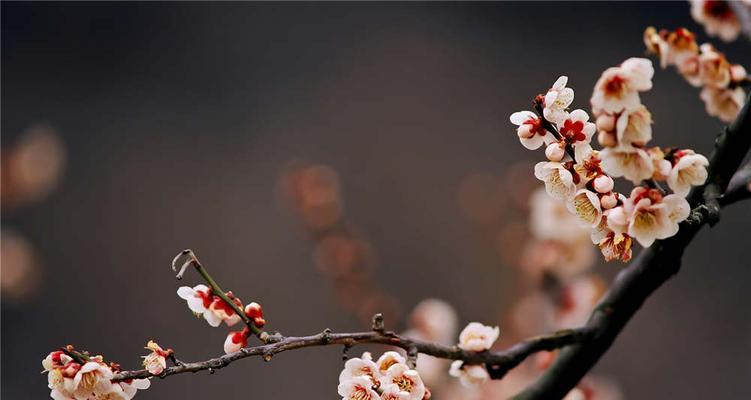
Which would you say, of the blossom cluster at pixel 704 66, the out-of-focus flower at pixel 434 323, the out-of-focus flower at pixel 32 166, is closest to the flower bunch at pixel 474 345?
the blossom cluster at pixel 704 66

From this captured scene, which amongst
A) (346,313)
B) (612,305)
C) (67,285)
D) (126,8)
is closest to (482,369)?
(612,305)

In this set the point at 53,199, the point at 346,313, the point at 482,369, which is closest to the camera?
the point at 482,369

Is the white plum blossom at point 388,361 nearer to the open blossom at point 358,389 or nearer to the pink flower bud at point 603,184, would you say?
the open blossom at point 358,389

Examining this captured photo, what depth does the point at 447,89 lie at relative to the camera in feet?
7.88

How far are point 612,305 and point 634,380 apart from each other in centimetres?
179

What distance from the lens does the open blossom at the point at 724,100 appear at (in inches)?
27.6

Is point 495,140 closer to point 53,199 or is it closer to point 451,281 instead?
point 451,281

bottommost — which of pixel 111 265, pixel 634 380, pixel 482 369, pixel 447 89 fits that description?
pixel 482 369

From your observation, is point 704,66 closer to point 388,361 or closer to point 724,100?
point 724,100

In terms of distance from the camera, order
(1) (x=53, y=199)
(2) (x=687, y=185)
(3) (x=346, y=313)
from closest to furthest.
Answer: (2) (x=687, y=185) < (3) (x=346, y=313) < (1) (x=53, y=199)

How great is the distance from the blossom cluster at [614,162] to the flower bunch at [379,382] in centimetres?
16

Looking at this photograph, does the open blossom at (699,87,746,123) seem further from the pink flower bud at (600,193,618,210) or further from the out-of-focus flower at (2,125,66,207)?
the out-of-focus flower at (2,125,66,207)

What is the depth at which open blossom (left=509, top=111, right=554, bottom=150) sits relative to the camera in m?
0.49

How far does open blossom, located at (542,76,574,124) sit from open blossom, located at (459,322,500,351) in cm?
18
